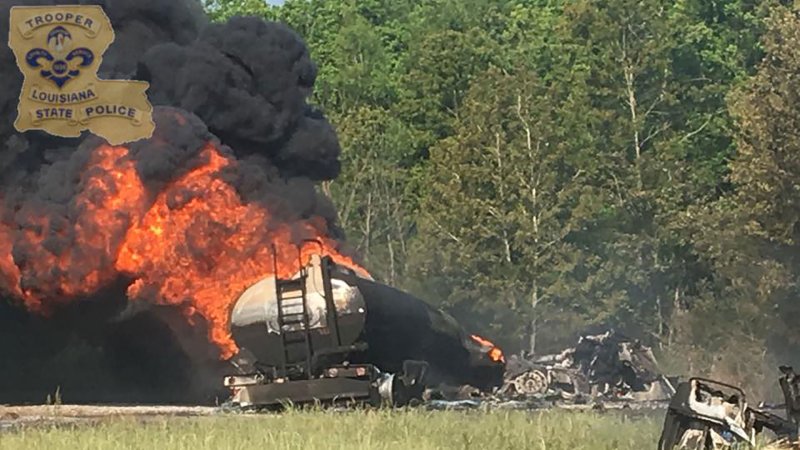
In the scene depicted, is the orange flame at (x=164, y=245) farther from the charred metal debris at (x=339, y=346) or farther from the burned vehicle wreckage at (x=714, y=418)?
the burned vehicle wreckage at (x=714, y=418)

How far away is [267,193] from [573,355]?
9344 millimetres

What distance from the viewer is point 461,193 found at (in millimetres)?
50562

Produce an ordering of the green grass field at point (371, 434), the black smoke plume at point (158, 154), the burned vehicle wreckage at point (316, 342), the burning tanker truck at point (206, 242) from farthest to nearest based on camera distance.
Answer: the black smoke plume at point (158, 154), the burning tanker truck at point (206, 242), the burned vehicle wreckage at point (316, 342), the green grass field at point (371, 434)

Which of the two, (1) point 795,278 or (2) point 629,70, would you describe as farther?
(2) point 629,70

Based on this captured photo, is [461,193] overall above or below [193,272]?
above

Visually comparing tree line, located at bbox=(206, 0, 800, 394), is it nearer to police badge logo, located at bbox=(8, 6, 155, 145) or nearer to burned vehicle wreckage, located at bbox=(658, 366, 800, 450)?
police badge logo, located at bbox=(8, 6, 155, 145)

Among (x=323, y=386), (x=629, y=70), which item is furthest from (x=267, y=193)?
(x=629, y=70)

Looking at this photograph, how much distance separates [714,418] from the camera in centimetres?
1620

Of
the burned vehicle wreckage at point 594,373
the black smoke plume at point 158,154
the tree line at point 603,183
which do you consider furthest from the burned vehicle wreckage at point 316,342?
the tree line at point 603,183

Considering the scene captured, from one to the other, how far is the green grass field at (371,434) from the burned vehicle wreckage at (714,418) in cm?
79

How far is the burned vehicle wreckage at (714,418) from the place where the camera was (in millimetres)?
16164

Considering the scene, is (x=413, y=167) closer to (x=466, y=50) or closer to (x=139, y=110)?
(x=466, y=50)

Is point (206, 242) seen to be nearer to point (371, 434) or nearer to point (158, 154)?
point (158, 154)

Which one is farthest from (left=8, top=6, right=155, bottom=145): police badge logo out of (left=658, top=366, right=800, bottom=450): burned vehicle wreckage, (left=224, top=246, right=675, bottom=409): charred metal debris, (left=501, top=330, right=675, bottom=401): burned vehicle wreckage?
(left=658, top=366, right=800, bottom=450): burned vehicle wreckage
